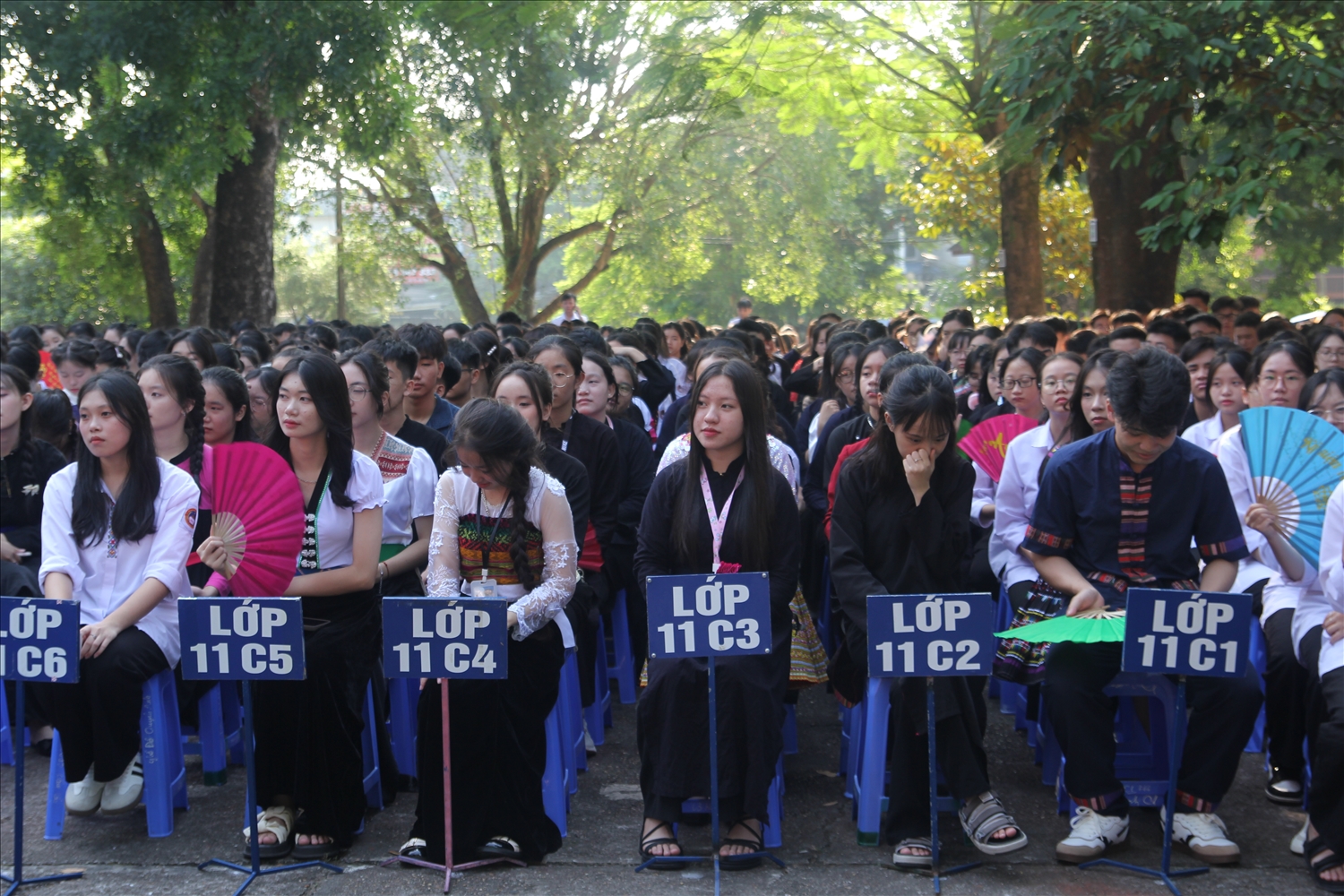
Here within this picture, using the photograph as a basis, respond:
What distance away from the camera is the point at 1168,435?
439cm

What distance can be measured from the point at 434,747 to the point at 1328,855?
285 centimetres

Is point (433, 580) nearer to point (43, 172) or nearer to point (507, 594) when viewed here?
point (507, 594)

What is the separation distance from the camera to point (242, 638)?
13.0ft

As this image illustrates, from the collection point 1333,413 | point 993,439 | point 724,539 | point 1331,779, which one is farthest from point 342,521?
point 1333,413

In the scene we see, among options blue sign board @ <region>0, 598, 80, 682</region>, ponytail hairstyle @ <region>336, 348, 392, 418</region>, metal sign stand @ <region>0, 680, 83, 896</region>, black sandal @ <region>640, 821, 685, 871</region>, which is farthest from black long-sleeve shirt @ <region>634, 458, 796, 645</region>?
metal sign stand @ <region>0, 680, 83, 896</region>

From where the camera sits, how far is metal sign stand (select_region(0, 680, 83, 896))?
3.96 m

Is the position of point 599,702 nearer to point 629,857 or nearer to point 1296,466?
point 629,857

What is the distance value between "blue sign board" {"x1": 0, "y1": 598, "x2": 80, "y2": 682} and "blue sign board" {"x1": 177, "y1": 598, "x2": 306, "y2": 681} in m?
0.36

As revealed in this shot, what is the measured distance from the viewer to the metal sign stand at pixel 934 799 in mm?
3959

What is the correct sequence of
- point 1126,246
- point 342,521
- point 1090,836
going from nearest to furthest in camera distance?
point 1090,836, point 342,521, point 1126,246

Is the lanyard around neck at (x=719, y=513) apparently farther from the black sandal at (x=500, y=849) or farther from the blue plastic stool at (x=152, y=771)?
the blue plastic stool at (x=152, y=771)

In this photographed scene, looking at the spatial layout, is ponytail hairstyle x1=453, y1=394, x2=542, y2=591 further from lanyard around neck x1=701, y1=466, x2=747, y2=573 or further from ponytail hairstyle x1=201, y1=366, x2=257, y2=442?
ponytail hairstyle x1=201, y1=366, x2=257, y2=442

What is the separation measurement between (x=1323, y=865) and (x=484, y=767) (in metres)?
2.68

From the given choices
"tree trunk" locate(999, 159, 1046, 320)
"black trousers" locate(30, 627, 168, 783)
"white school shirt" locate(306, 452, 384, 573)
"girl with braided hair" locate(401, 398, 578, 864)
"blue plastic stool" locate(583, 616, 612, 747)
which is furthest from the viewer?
"tree trunk" locate(999, 159, 1046, 320)
